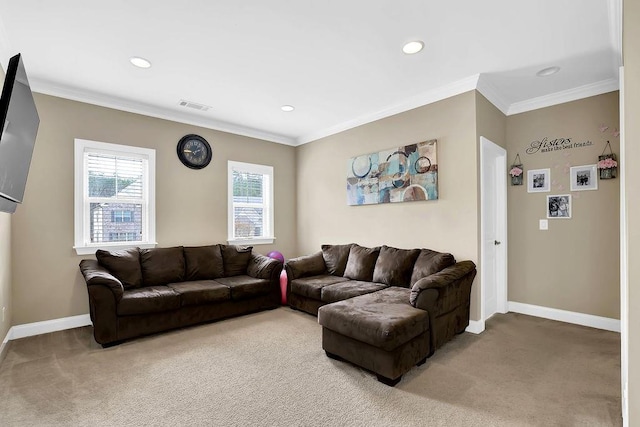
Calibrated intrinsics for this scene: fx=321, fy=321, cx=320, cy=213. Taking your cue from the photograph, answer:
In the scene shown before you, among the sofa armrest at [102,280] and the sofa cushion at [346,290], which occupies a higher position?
the sofa armrest at [102,280]

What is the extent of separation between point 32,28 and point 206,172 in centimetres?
248

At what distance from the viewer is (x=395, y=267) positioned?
148 inches

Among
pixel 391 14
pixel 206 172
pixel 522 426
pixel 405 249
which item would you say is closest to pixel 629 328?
pixel 522 426

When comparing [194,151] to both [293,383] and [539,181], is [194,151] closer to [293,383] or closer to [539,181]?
[293,383]

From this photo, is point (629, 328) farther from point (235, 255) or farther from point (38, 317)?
point (38, 317)

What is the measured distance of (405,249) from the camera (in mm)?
3969

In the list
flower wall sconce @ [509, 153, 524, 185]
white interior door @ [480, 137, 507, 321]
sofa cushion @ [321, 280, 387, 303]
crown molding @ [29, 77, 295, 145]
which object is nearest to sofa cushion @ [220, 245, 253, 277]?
sofa cushion @ [321, 280, 387, 303]

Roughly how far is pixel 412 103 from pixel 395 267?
2044 mm

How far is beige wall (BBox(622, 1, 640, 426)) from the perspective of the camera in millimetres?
1320

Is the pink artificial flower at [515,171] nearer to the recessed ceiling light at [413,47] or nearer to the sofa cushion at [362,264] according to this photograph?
the sofa cushion at [362,264]

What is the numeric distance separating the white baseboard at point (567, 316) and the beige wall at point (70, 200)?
4.21 m

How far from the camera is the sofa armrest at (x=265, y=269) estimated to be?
4312 mm

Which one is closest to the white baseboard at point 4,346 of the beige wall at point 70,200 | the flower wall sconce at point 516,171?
the beige wall at point 70,200

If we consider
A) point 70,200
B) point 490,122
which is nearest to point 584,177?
point 490,122
